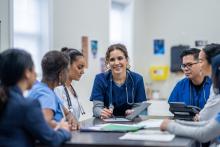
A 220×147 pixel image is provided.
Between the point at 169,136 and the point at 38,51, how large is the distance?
2499 millimetres

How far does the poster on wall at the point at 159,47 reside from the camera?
248 inches

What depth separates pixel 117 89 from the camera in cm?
317

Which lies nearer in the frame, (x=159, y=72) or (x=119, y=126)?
(x=119, y=126)

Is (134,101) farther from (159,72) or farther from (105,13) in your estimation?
(159,72)

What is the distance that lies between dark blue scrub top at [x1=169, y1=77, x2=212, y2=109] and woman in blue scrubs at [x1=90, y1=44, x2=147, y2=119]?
0.29 m

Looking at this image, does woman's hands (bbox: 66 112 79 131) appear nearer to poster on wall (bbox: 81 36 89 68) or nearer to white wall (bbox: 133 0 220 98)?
poster on wall (bbox: 81 36 89 68)

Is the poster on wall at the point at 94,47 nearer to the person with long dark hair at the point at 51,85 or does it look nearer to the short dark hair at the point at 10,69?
the person with long dark hair at the point at 51,85

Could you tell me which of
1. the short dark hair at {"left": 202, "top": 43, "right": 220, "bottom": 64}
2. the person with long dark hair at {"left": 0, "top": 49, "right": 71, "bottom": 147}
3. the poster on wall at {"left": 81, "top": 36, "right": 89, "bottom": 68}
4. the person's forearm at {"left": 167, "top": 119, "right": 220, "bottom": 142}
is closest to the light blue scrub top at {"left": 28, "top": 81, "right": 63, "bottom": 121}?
the person with long dark hair at {"left": 0, "top": 49, "right": 71, "bottom": 147}

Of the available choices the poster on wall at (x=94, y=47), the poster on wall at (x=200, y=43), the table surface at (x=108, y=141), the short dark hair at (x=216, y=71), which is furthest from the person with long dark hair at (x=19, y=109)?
the poster on wall at (x=200, y=43)

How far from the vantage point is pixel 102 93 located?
317 centimetres

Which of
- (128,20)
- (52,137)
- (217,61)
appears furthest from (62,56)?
(128,20)

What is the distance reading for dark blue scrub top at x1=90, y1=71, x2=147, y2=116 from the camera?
3.15m

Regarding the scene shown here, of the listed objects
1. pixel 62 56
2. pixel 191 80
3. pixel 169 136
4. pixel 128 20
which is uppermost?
pixel 128 20

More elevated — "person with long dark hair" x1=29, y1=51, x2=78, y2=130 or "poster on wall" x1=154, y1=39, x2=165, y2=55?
"poster on wall" x1=154, y1=39, x2=165, y2=55
